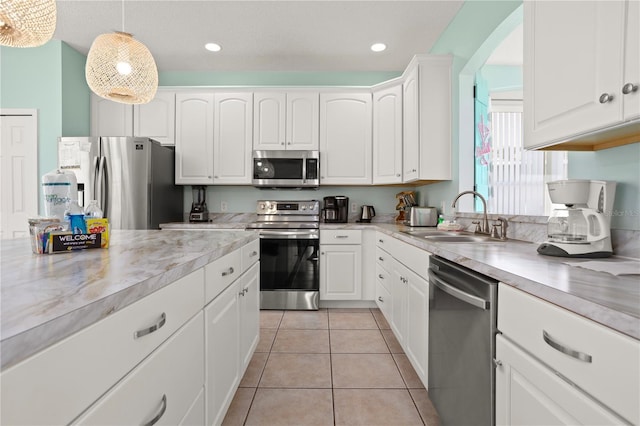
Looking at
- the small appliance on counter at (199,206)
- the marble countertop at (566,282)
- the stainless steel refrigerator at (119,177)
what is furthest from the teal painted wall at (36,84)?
the marble countertop at (566,282)

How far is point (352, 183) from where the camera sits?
3633 millimetres

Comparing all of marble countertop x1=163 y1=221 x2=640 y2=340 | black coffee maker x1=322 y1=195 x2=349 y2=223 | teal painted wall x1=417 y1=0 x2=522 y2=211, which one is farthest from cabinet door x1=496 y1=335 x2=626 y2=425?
black coffee maker x1=322 y1=195 x2=349 y2=223

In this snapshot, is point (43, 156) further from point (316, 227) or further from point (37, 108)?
point (316, 227)

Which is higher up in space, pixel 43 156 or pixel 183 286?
pixel 43 156

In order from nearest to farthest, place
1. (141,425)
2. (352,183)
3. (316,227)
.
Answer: (141,425) < (316,227) < (352,183)

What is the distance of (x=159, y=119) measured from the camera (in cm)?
365

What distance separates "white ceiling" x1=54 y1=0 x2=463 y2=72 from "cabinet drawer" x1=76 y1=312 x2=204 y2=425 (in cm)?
270

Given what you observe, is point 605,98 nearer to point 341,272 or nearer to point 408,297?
point 408,297

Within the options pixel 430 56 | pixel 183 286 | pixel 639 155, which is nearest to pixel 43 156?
pixel 183 286

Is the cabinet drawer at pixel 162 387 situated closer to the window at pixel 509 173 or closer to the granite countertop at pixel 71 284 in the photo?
the granite countertop at pixel 71 284

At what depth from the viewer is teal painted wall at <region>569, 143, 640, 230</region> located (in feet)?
3.85

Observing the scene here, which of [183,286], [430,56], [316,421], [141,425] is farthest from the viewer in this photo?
Answer: [430,56]

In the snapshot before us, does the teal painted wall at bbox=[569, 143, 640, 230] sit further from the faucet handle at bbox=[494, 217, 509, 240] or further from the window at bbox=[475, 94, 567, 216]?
the window at bbox=[475, 94, 567, 216]

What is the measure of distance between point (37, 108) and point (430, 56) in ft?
13.4
